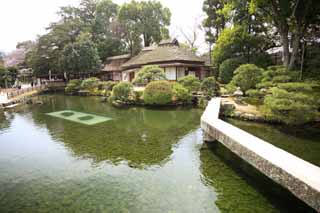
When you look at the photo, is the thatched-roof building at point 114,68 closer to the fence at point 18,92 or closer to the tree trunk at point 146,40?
the tree trunk at point 146,40

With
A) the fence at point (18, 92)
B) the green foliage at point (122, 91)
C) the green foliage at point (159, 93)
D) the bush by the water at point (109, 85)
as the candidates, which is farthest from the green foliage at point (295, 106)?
the fence at point (18, 92)

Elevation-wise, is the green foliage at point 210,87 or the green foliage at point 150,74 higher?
the green foliage at point 150,74

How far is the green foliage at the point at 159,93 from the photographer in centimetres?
1213

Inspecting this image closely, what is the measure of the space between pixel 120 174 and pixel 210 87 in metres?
10.1

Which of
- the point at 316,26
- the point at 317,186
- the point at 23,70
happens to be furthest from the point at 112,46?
the point at 317,186

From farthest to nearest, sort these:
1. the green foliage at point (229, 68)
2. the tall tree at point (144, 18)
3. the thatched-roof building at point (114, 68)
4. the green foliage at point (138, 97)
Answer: the tall tree at point (144, 18) → the thatched-roof building at point (114, 68) → the green foliage at point (229, 68) → the green foliage at point (138, 97)

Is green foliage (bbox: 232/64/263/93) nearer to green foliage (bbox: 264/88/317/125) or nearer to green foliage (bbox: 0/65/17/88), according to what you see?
green foliage (bbox: 264/88/317/125)

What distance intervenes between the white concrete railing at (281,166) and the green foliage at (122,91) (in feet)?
31.6

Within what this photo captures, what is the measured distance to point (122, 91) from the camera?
13.6m

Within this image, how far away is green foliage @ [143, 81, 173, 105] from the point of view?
1213 cm

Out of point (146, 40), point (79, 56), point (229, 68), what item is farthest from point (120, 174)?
point (146, 40)

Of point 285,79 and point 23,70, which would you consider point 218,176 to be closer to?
point 285,79

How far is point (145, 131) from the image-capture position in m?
7.99

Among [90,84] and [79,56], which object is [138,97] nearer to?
[90,84]
